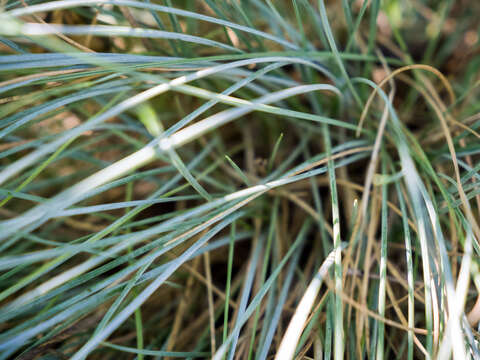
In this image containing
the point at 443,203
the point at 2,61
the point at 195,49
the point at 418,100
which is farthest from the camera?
the point at 418,100

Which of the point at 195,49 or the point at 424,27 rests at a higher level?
the point at 424,27

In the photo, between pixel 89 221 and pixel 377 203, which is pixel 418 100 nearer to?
pixel 377 203

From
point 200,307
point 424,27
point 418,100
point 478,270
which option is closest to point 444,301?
point 478,270

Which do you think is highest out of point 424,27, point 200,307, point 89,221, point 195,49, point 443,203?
point 424,27

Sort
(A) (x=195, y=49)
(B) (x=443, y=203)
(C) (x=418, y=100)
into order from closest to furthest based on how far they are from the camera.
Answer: (B) (x=443, y=203) → (A) (x=195, y=49) → (C) (x=418, y=100)

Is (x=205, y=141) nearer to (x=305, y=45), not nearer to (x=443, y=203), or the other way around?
(x=305, y=45)

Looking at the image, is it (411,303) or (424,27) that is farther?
(424,27)

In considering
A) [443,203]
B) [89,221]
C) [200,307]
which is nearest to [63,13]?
[89,221]
